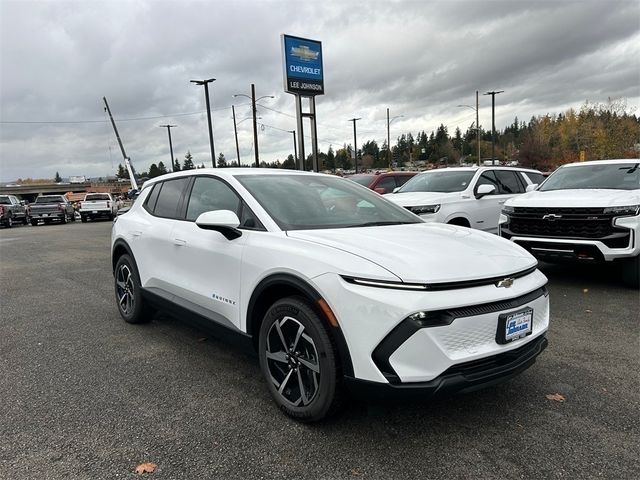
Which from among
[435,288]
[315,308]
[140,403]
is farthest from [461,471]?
[140,403]

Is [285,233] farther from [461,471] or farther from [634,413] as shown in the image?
[634,413]

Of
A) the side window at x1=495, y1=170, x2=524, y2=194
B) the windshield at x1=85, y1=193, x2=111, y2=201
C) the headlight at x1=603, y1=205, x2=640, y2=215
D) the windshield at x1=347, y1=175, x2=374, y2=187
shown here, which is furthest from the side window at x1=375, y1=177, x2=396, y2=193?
the windshield at x1=85, y1=193, x2=111, y2=201

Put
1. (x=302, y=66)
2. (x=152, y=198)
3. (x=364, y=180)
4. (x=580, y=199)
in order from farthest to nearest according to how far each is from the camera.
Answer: (x=302, y=66), (x=364, y=180), (x=580, y=199), (x=152, y=198)

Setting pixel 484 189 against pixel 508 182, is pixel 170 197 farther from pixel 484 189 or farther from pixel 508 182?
pixel 508 182

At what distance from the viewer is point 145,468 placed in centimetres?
257

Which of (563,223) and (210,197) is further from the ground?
(210,197)

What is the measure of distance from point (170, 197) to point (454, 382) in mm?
3289

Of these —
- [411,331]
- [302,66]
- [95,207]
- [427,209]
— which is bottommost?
[95,207]

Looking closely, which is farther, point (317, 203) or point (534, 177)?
point (534, 177)

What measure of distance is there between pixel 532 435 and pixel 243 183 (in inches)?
104

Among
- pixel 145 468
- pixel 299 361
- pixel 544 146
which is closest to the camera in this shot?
pixel 145 468

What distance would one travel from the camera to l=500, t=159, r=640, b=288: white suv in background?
19.3 feet

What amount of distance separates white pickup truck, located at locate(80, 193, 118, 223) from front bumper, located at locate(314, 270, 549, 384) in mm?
28802

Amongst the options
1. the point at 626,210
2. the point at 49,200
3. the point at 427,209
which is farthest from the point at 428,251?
the point at 49,200
